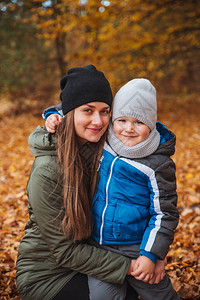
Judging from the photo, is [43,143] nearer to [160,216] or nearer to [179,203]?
[160,216]

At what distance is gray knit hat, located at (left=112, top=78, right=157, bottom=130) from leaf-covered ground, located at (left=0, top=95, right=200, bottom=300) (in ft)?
5.38

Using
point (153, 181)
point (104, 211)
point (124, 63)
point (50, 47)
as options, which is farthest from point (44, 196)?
point (50, 47)

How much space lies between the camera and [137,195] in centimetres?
180

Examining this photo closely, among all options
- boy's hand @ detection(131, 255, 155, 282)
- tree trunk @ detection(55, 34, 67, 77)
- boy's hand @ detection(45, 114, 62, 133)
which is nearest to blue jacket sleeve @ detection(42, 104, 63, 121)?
boy's hand @ detection(45, 114, 62, 133)

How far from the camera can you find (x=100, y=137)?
1879mm

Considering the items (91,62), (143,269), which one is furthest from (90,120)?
(91,62)

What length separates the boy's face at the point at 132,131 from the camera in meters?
1.79

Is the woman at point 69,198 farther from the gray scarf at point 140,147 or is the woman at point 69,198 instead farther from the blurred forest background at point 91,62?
the blurred forest background at point 91,62

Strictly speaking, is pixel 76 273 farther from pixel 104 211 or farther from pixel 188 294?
pixel 188 294

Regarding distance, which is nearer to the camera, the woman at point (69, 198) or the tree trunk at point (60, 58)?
the woman at point (69, 198)

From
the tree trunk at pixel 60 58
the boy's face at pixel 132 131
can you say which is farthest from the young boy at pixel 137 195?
the tree trunk at pixel 60 58

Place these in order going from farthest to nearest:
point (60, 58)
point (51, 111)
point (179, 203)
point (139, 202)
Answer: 1. point (60, 58)
2. point (179, 203)
3. point (51, 111)
4. point (139, 202)

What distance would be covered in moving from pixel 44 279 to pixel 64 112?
116 centimetres

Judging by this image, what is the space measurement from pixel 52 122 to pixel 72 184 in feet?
1.43
